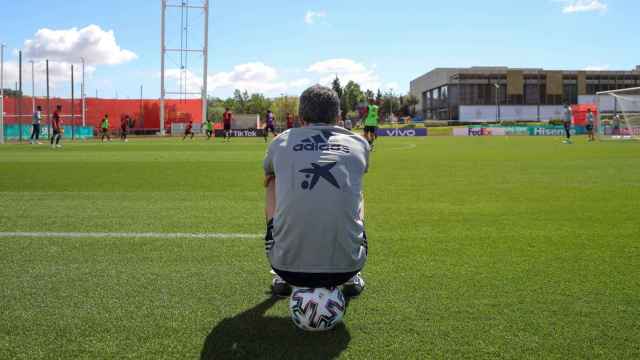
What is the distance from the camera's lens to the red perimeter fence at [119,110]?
4928 centimetres

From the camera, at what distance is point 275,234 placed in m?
3.22

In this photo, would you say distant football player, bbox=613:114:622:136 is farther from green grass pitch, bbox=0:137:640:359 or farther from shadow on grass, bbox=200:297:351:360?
shadow on grass, bbox=200:297:351:360

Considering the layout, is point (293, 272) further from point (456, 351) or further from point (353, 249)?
point (456, 351)

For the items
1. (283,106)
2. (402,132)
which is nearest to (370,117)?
(402,132)

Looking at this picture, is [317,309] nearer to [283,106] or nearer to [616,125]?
[616,125]

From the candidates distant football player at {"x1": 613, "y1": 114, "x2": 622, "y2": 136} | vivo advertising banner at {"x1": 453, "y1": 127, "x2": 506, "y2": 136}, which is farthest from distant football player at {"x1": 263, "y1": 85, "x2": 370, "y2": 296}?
vivo advertising banner at {"x1": 453, "y1": 127, "x2": 506, "y2": 136}

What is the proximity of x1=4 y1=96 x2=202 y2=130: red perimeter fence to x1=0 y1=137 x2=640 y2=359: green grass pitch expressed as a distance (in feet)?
155

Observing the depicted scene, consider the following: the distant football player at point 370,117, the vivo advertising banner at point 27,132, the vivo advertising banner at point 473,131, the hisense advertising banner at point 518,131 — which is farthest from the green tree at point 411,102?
the distant football player at point 370,117

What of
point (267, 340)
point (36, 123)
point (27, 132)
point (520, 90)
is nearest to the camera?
point (267, 340)

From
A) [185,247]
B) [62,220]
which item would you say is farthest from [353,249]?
[62,220]

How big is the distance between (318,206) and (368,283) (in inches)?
45.6

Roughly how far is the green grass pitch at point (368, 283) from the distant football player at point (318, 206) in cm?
36

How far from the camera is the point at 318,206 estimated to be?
3059 millimetres

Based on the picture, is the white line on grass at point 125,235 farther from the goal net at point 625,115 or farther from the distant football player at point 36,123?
the goal net at point 625,115
